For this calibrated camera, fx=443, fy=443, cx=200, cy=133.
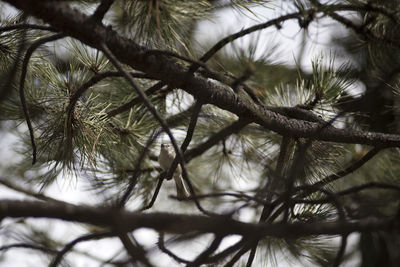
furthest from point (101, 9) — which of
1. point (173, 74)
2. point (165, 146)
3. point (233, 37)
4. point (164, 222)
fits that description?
point (165, 146)

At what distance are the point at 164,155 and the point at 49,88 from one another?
25.7 inches

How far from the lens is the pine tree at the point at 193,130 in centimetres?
86

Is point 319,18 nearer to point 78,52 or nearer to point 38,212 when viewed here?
point 78,52

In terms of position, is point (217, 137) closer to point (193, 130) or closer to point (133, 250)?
→ point (193, 130)

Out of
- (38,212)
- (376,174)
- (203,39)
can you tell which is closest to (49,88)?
(38,212)

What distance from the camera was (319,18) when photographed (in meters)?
1.41

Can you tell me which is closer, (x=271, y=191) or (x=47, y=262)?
(x=271, y=191)

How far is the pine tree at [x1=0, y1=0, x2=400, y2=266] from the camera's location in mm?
858

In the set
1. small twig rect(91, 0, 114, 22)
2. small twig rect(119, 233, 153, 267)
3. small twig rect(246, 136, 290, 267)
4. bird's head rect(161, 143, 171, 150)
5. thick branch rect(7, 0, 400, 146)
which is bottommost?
small twig rect(119, 233, 153, 267)

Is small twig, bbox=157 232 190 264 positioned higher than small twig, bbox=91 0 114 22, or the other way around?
small twig, bbox=91 0 114 22

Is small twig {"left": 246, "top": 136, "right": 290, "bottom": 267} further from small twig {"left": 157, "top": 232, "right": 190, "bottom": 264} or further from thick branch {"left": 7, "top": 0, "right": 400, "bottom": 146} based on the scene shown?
small twig {"left": 157, "top": 232, "right": 190, "bottom": 264}

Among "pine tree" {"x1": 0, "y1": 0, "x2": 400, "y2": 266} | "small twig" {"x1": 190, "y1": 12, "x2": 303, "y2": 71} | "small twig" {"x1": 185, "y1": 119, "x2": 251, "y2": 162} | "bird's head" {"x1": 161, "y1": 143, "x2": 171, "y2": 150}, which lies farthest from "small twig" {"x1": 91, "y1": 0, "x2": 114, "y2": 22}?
"bird's head" {"x1": 161, "y1": 143, "x2": 171, "y2": 150}

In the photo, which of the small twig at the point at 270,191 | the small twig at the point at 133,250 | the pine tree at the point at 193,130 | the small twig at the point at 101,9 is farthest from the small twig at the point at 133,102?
the small twig at the point at 133,250

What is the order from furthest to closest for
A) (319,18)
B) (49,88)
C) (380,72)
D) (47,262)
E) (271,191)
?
1. (380,72)
2. (49,88)
3. (319,18)
4. (47,262)
5. (271,191)
